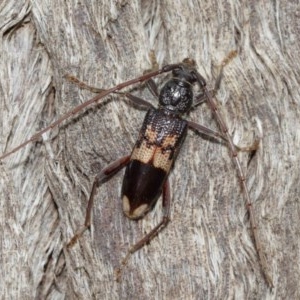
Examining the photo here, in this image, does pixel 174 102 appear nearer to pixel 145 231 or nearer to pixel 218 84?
pixel 218 84

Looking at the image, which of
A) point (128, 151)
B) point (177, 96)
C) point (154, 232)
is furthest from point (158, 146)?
point (154, 232)

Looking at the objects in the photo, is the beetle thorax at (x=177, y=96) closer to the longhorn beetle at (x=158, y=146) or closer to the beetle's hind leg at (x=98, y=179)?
the longhorn beetle at (x=158, y=146)

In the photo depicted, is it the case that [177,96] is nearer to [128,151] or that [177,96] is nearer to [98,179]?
[128,151]

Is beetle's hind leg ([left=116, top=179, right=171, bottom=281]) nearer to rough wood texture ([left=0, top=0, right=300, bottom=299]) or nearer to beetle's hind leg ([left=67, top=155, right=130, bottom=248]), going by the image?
rough wood texture ([left=0, top=0, right=300, bottom=299])

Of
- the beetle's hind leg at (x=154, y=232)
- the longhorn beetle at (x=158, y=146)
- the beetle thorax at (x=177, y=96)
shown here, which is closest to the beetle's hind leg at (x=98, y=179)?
the longhorn beetle at (x=158, y=146)

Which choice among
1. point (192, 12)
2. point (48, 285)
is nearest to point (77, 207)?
point (48, 285)
